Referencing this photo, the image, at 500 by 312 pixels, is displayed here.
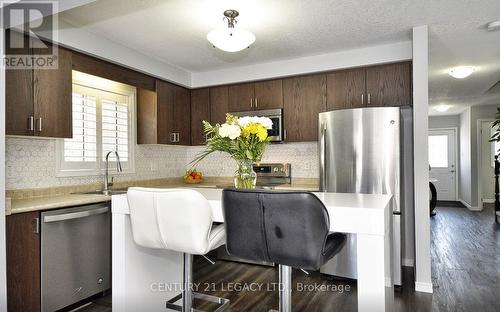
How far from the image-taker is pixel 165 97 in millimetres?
3986

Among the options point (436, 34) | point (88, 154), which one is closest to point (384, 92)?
point (436, 34)

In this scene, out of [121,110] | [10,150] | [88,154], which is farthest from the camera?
[121,110]

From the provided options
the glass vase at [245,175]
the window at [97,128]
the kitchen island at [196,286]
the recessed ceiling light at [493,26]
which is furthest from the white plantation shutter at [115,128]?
the recessed ceiling light at [493,26]

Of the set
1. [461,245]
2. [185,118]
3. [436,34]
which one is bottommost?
[461,245]

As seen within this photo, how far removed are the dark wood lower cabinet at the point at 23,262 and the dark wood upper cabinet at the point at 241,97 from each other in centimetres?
257

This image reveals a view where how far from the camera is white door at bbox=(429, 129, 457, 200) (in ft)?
26.9

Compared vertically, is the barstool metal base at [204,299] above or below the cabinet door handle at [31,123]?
below

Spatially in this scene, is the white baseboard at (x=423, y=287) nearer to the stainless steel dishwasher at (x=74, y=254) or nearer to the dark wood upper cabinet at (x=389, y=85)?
the dark wood upper cabinet at (x=389, y=85)

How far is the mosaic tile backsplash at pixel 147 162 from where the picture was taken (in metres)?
2.65

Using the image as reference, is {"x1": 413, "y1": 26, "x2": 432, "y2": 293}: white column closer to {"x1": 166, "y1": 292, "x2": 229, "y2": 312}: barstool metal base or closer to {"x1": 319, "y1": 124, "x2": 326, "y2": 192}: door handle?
{"x1": 319, "y1": 124, "x2": 326, "y2": 192}: door handle

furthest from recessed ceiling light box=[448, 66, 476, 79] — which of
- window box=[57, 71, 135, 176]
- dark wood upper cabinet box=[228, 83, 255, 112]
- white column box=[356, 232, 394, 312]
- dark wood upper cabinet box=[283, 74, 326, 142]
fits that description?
window box=[57, 71, 135, 176]

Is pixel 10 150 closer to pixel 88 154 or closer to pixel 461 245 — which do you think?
pixel 88 154

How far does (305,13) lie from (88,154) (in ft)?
8.08

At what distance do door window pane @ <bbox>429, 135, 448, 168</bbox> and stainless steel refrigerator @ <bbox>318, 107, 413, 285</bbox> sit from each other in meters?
6.40
